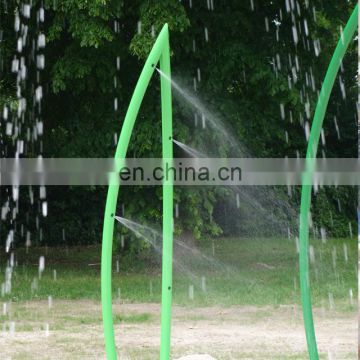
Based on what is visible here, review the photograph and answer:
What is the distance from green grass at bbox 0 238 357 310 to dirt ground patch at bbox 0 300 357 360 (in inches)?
31.3

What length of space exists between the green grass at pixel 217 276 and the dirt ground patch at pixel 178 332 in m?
0.80

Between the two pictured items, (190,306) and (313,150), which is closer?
(313,150)

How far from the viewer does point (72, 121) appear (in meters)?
12.6

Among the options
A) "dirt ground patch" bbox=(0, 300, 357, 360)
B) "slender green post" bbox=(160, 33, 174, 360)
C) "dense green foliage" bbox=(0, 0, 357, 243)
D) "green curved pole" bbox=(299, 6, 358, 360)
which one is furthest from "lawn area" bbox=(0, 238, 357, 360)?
"slender green post" bbox=(160, 33, 174, 360)

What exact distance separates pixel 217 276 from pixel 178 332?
5.17 m

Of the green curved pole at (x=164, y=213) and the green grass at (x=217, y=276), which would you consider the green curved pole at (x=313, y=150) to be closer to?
the green curved pole at (x=164, y=213)

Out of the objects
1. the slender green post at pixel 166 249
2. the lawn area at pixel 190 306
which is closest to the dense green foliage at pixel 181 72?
the lawn area at pixel 190 306

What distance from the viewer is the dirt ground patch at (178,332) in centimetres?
661

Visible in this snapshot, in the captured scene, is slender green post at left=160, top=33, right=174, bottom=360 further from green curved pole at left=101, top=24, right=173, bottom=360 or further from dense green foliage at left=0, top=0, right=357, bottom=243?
dense green foliage at left=0, top=0, right=357, bottom=243

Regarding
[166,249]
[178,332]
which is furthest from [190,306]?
[166,249]

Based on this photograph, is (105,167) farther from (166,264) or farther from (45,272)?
(166,264)

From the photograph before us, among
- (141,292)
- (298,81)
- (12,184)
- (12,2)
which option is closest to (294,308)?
(141,292)

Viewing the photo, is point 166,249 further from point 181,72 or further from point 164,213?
point 181,72

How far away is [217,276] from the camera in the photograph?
1276 centimetres
